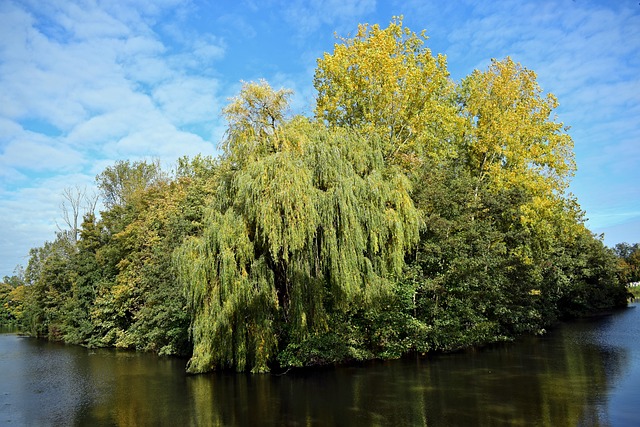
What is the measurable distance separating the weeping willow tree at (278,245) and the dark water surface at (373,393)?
193 cm

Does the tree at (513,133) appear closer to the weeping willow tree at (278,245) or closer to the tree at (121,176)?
the weeping willow tree at (278,245)

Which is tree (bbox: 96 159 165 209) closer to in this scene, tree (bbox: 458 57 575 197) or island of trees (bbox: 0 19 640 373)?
island of trees (bbox: 0 19 640 373)

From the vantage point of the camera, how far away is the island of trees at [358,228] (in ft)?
55.4

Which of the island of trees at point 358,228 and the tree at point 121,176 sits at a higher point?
the tree at point 121,176

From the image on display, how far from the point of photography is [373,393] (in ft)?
45.6

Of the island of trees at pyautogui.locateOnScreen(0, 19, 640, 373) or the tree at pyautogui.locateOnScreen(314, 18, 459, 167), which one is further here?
the tree at pyautogui.locateOnScreen(314, 18, 459, 167)

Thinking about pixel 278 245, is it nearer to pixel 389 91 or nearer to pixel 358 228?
pixel 358 228

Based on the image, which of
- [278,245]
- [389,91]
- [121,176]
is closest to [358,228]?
[278,245]

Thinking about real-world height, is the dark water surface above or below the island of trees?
below

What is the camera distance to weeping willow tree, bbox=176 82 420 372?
54.2 feet

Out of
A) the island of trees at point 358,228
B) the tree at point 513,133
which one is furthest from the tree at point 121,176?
the tree at point 513,133

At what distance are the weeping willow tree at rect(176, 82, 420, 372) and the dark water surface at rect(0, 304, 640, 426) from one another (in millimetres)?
1934

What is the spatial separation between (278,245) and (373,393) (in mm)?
5802

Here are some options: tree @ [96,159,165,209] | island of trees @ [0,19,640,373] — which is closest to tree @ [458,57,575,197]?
island of trees @ [0,19,640,373]
